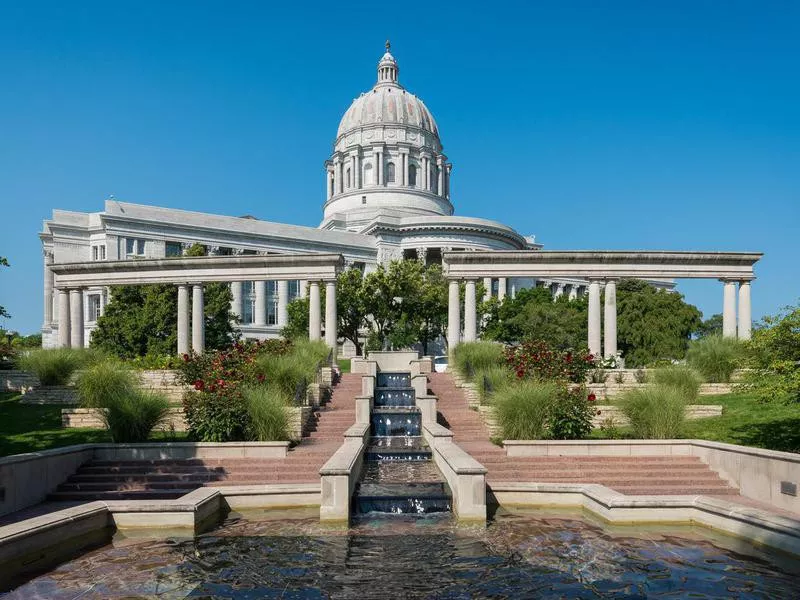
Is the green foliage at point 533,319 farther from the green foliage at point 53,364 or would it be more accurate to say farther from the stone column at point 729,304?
the green foliage at point 53,364

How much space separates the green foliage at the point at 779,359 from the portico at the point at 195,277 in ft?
71.8

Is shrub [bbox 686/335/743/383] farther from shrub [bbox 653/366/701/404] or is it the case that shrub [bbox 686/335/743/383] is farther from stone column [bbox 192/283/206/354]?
stone column [bbox 192/283/206/354]

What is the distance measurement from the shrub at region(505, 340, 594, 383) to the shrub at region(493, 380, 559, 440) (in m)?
2.21

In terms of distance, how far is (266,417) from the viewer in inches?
648

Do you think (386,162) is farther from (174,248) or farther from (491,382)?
(491,382)

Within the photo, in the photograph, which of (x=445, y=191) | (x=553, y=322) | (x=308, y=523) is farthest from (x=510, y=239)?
(x=308, y=523)

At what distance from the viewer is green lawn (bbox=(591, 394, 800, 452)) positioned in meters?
15.4

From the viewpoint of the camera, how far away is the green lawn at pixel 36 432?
55.2 ft

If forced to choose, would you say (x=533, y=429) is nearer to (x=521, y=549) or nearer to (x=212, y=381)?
(x=521, y=549)

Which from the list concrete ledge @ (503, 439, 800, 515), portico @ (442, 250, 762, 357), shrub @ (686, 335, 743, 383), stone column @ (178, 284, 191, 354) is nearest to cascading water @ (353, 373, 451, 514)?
concrete ledge @ (503, 439, 800, 515)

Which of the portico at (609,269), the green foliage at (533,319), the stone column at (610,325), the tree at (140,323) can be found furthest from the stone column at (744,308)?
the tree at (140,323)

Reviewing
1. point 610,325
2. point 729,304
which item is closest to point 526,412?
point 610,325

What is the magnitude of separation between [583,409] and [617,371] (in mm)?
9308

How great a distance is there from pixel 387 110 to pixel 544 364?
9422cm
